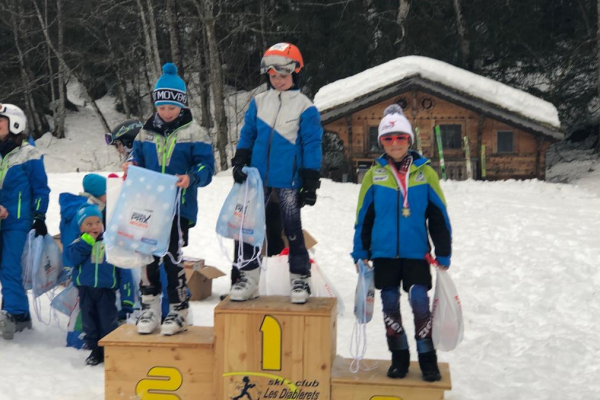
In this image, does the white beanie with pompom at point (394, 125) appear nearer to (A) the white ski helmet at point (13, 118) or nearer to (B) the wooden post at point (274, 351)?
(B) the wooden post at point (274, 351)

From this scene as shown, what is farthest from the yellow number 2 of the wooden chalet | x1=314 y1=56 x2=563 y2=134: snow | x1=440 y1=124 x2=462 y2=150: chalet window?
x1=440 y1=124 x2=462 y2=150: chalet window

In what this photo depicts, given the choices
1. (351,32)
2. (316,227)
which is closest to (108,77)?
(351,32)

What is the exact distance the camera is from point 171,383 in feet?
14.8

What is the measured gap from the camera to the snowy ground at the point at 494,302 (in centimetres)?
505

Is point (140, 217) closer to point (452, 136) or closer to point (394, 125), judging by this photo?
A: point (394, 125)

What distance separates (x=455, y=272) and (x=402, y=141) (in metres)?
4.60

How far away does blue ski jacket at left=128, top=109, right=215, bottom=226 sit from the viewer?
185 inches

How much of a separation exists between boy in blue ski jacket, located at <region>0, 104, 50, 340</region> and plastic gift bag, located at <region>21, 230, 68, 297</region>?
5cm

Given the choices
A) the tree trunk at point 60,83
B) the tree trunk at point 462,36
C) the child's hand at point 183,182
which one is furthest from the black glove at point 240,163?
the tree trunk at point 60,83

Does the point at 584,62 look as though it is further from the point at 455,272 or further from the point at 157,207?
the point at 157,207

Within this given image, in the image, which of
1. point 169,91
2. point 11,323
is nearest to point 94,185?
point 11,323

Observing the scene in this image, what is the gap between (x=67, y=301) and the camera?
6023 millimetres

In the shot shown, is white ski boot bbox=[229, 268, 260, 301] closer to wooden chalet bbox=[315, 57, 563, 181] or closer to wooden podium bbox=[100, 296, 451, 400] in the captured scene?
wooden podium bbox=[100, 296, 451, 400]

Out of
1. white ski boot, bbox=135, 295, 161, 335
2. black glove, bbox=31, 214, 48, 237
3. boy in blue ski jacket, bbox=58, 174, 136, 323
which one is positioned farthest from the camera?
black glove, bbox=31, 214, 48, 237
